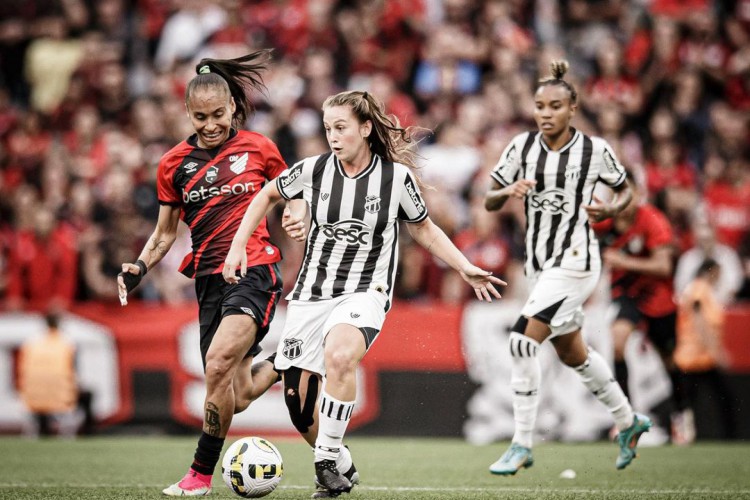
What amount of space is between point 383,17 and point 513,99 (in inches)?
91.7

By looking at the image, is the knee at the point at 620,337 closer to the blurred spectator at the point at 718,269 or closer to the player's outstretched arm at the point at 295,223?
the blurred spectator at the point at 718,269

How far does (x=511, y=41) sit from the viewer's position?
14.0m

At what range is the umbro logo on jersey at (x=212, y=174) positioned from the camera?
6.54 m

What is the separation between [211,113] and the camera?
6.49 meters

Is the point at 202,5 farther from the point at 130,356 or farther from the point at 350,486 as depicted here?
the point at 350,486

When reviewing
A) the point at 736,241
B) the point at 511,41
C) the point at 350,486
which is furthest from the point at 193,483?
the point at 511,41

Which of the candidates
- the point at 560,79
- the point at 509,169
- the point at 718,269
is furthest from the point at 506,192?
the point at 718,269

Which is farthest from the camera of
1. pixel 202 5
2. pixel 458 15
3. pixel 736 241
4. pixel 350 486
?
pixel 202 5

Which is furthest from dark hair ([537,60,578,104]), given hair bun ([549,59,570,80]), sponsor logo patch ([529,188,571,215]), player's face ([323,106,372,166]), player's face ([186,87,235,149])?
player's face ([186,87,235,149])

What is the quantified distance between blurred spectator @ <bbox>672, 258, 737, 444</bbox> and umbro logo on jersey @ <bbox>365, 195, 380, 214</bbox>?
17.5 ft

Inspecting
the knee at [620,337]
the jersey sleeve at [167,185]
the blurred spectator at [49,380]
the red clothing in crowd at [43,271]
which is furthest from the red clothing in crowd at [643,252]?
the red clothing in crowd at [43,271]

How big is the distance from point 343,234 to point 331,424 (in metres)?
1.08

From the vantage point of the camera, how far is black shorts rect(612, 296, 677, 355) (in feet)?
32.9

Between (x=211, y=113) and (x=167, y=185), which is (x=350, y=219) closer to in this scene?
(x=211, y=113)
